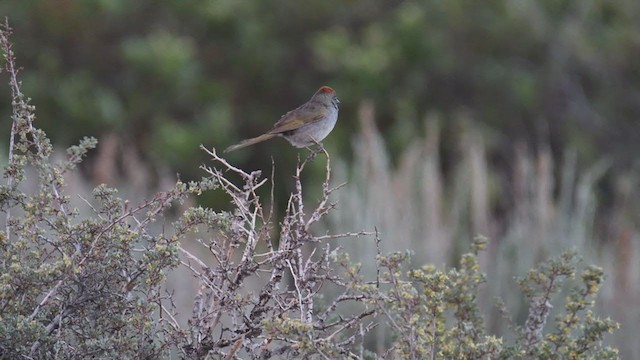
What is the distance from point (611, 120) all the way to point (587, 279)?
11224mm

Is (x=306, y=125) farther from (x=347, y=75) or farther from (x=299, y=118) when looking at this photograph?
(x=347, y=75)

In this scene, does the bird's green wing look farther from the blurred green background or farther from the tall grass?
the blurred green background

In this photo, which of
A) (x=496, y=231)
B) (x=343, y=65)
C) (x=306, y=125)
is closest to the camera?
(x=306, y=125)

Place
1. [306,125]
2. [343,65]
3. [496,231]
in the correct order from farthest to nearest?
[343,65], [496,231], [306,125]

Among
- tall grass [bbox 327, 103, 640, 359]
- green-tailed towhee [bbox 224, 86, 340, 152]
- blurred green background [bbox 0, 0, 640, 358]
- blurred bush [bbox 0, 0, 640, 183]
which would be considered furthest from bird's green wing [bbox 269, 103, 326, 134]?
blurred bush [bbox 0, 0, 640, 183]

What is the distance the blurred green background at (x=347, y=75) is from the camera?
13883 mm

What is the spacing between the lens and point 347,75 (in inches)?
551

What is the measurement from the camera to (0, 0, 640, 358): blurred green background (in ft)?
45.5

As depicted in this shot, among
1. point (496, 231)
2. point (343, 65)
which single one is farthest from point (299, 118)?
point (343, 65)

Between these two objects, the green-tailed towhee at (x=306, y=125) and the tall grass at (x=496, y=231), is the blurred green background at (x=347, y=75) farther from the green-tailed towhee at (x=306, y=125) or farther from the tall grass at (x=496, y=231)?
the green-tailed towhee at (x=306, y=125)

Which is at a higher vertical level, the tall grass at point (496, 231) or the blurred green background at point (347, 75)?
the blurred green background at point (347, 75)

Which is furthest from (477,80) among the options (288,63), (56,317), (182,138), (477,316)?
(56,317)

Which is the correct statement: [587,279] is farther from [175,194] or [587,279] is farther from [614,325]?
[175,194]

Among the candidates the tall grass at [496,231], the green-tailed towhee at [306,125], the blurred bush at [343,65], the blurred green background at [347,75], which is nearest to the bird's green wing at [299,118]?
the green-tailed towhee at [306,125]
